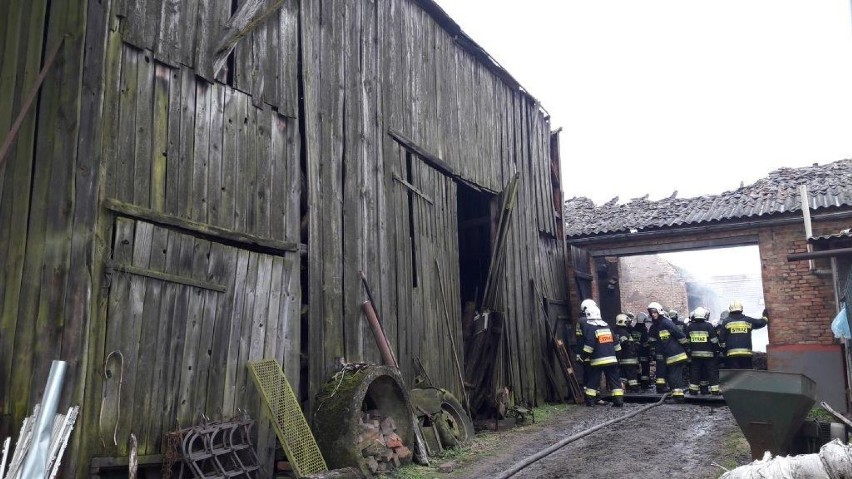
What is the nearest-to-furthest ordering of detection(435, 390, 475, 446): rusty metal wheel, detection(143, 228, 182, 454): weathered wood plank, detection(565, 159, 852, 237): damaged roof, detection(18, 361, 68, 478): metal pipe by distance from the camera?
detection(18, 361, 68, 478): metal pipe
detection(143, 228, 182, 454): weathered wood plank
detection(435, 390, 475, 446): rusty metal wheel
detection(565, 159, 852, 237): damaged roof

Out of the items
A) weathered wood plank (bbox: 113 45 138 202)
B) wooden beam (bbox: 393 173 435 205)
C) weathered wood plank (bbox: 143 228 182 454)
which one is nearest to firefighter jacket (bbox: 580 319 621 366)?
wooden beam (bbox: 393 173 435 205)

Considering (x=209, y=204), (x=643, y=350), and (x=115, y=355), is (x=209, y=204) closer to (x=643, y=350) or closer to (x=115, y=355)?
(x=115, y=355)

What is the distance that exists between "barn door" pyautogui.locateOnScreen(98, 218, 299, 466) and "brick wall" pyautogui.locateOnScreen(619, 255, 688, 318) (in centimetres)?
2902

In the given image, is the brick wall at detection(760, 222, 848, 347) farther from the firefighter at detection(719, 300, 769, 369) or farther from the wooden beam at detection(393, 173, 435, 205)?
the wooden beam at detection(393, 173, 435, 205)

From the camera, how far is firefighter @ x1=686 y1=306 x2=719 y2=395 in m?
12.8

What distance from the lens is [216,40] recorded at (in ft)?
20.5

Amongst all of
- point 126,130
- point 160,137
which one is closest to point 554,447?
point 160,137

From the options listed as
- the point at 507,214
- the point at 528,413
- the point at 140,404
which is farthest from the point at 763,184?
the point at 140,404

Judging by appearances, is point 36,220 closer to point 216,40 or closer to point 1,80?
point 1,80

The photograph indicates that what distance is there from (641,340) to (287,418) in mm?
10722

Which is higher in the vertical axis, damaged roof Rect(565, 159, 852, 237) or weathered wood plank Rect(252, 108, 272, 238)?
damaged roof Rect(565, 159, 852, 237)

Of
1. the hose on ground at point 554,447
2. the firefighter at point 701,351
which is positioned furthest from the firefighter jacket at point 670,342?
the hose on ground at point 554,447

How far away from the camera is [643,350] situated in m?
14.8

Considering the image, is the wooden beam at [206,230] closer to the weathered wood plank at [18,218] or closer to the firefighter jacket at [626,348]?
the weathered wood plank at [18,218]
